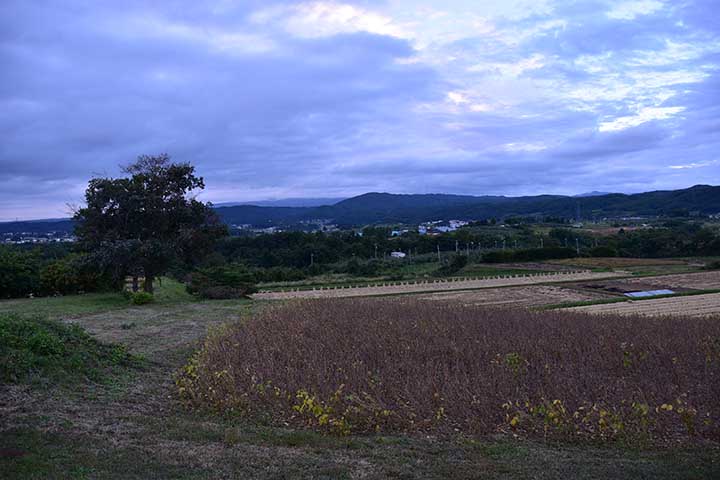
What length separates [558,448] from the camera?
248 inches

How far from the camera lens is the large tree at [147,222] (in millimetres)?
23312

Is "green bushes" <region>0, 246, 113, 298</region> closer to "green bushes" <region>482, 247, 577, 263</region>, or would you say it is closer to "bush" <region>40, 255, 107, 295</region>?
"bush" <region>40, 255, 107, 295</region>

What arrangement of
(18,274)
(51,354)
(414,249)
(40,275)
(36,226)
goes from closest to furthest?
(51,354)
(18,274)
(40,275)
(414,249)
(36,226)

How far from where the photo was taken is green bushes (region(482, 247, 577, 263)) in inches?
2168

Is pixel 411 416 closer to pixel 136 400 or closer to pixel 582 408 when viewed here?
pixel 582 408

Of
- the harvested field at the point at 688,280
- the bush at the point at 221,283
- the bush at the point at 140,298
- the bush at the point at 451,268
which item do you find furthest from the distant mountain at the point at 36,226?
the harvested field at the point at 688,280

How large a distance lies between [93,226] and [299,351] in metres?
16.8

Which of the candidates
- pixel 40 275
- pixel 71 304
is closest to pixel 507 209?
pixel 40 275

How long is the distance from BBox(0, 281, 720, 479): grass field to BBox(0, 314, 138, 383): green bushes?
473mm

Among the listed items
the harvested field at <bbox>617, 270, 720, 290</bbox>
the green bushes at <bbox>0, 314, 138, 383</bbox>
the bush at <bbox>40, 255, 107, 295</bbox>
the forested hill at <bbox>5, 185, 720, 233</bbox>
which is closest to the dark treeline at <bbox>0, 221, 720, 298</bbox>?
the bush at <bbox>40, 255, 107, 295</bbox>

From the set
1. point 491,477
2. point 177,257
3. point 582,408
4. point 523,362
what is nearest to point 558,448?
point 582,408

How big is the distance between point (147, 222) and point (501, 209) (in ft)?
376

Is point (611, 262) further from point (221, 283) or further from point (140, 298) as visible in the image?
point (140, 298)

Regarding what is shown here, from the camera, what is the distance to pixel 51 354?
9.38 metres
